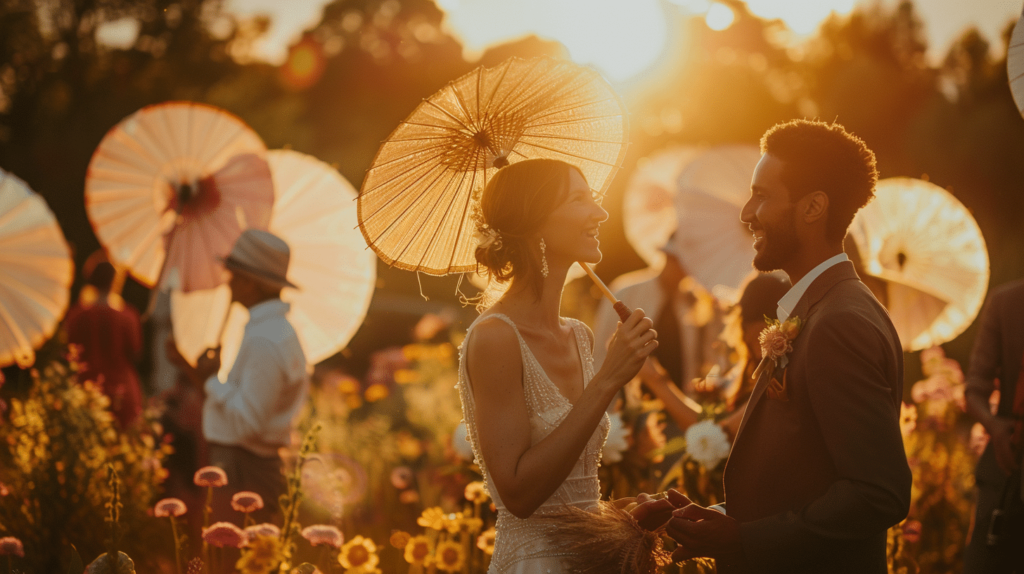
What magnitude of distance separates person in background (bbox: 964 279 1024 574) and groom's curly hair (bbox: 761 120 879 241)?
210 cm

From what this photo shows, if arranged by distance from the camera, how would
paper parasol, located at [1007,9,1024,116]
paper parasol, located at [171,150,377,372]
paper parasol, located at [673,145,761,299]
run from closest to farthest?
paper parasol, located at [1007,9,1024,116] < paper parasol, located at [171,150,377,372] < paper parasol, located at [673,145,761,299]

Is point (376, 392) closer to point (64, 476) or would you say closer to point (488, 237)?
point (64, 476)

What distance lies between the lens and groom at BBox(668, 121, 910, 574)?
2211 millimetres

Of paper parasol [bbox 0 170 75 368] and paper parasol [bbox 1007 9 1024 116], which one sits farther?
paper parasol [bbox 0 170 75 368]

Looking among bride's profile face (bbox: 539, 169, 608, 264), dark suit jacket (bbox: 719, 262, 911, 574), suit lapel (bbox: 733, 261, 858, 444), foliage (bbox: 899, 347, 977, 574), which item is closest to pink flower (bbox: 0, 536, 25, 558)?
bride's profile face (bbox: 539, 169, 608, 264)

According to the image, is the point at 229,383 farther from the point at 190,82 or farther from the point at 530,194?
the point at 190,82

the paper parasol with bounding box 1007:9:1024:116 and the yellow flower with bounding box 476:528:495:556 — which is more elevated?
the paper parasol with bounding box 1007:9:1024:116

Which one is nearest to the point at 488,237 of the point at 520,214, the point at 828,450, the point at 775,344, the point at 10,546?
the point at 520,214

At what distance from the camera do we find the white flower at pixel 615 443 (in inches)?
161

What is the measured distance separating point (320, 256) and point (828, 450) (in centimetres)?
372

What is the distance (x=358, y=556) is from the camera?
3.56 m

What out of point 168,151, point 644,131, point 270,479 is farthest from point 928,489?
point 644,131

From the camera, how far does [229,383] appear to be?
4449mm

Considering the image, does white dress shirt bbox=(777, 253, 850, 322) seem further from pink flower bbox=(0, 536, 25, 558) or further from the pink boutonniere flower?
pink flower bbox=(0, 536, 25, 558)
